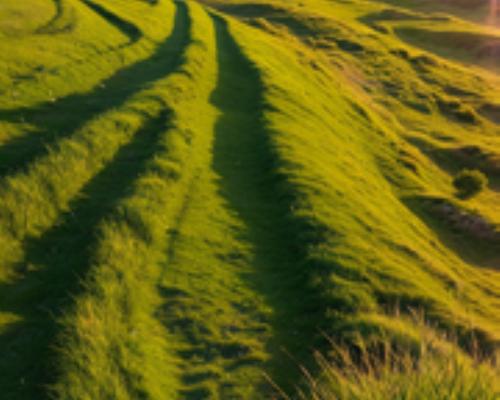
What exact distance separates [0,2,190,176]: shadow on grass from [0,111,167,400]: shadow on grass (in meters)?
2.52

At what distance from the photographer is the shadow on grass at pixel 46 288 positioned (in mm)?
7199

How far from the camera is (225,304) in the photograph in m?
10.0

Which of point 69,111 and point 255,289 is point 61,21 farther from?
point 255,289

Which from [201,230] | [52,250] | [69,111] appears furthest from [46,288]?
[69,111]

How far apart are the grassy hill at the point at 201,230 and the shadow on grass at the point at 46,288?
48 millimetres

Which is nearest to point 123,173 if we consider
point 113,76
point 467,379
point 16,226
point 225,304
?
point 16,226

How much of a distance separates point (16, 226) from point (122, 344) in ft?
16.5

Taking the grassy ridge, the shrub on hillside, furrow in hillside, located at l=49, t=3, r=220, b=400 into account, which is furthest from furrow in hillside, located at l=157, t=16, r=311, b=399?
the shrub on hillside

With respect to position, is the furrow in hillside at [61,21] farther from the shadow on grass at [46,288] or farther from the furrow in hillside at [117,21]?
the shadow on grass at [46,288]

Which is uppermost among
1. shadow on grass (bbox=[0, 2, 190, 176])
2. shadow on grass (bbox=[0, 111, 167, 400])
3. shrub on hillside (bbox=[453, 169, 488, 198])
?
shadow on grass (bbox=[0, 2, 190, 176])

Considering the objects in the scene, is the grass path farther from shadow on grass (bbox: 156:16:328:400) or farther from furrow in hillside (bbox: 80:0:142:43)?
furrow in hillside (bbox: 80:0:142:43)

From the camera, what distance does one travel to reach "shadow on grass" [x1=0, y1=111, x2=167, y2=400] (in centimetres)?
720

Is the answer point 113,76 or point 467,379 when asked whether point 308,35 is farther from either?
point 467,379

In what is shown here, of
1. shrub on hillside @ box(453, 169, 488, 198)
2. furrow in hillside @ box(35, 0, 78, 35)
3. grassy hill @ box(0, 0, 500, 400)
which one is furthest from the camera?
shrub on hillside @ box(453, 169, 488, 198)
